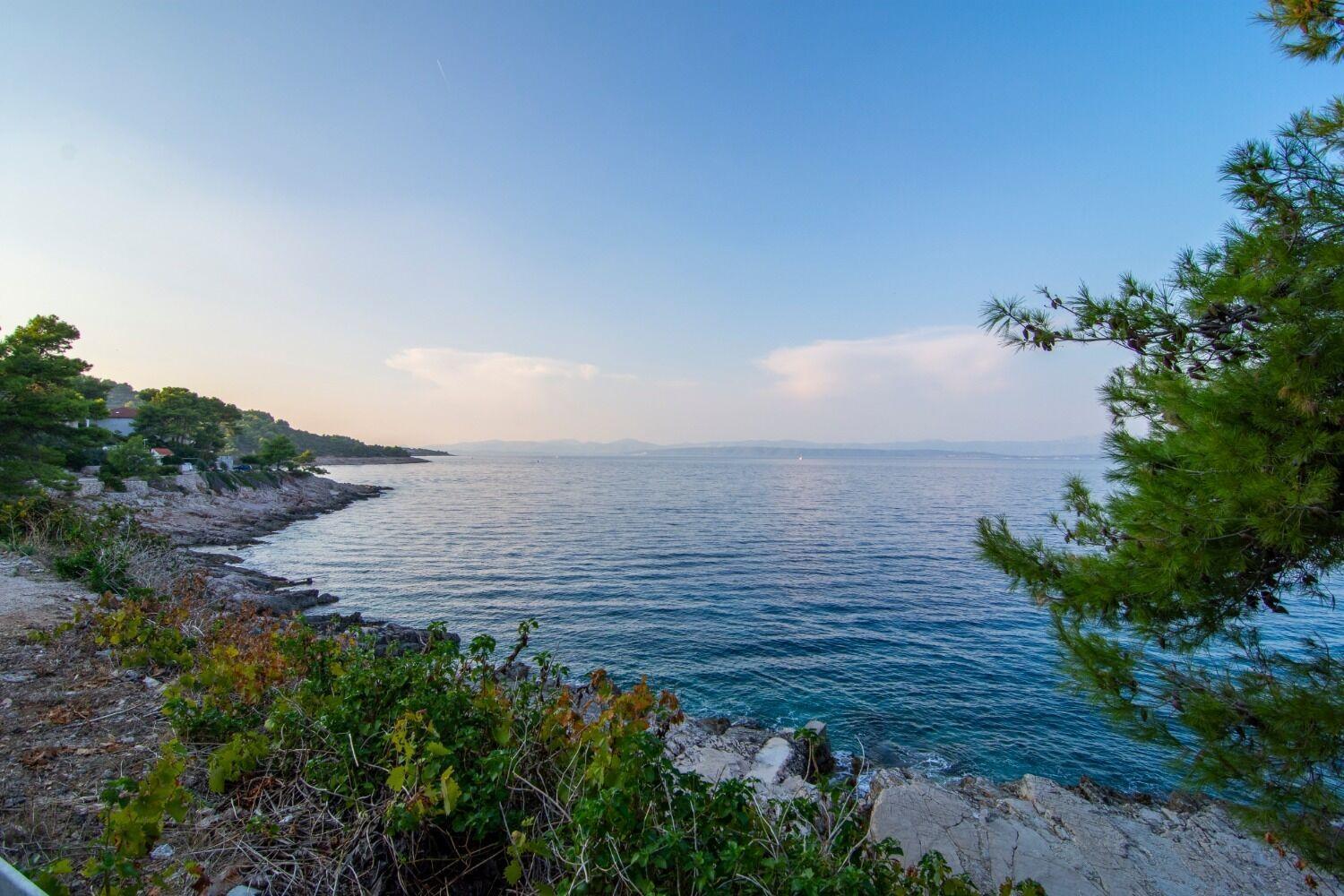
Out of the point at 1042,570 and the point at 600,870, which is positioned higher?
the point at 1042,570

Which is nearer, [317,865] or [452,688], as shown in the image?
[317,865]

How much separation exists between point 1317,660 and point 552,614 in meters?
17.2

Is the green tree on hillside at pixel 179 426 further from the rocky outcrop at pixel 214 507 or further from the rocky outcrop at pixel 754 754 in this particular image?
the rocky outcrop at pixel 754 754

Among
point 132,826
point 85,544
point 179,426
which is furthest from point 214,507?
point 132,826

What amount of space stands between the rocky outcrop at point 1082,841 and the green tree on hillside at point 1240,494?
2644 mm

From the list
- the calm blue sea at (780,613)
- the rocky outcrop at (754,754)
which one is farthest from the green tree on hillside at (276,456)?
the rocky outcrop at (754,754)

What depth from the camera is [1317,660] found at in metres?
4.15

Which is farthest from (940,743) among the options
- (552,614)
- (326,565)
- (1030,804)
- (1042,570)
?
(326,565)

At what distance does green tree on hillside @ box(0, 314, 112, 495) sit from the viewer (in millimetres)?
18484

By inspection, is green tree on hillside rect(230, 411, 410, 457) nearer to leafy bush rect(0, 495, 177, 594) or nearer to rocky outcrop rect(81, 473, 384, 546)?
rocky outcrop rect(81, 473, 384, 546)

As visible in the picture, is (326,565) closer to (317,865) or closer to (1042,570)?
(317,865)

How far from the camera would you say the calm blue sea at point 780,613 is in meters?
11.1

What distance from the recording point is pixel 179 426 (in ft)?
178

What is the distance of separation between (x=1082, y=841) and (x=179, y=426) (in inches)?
2808
